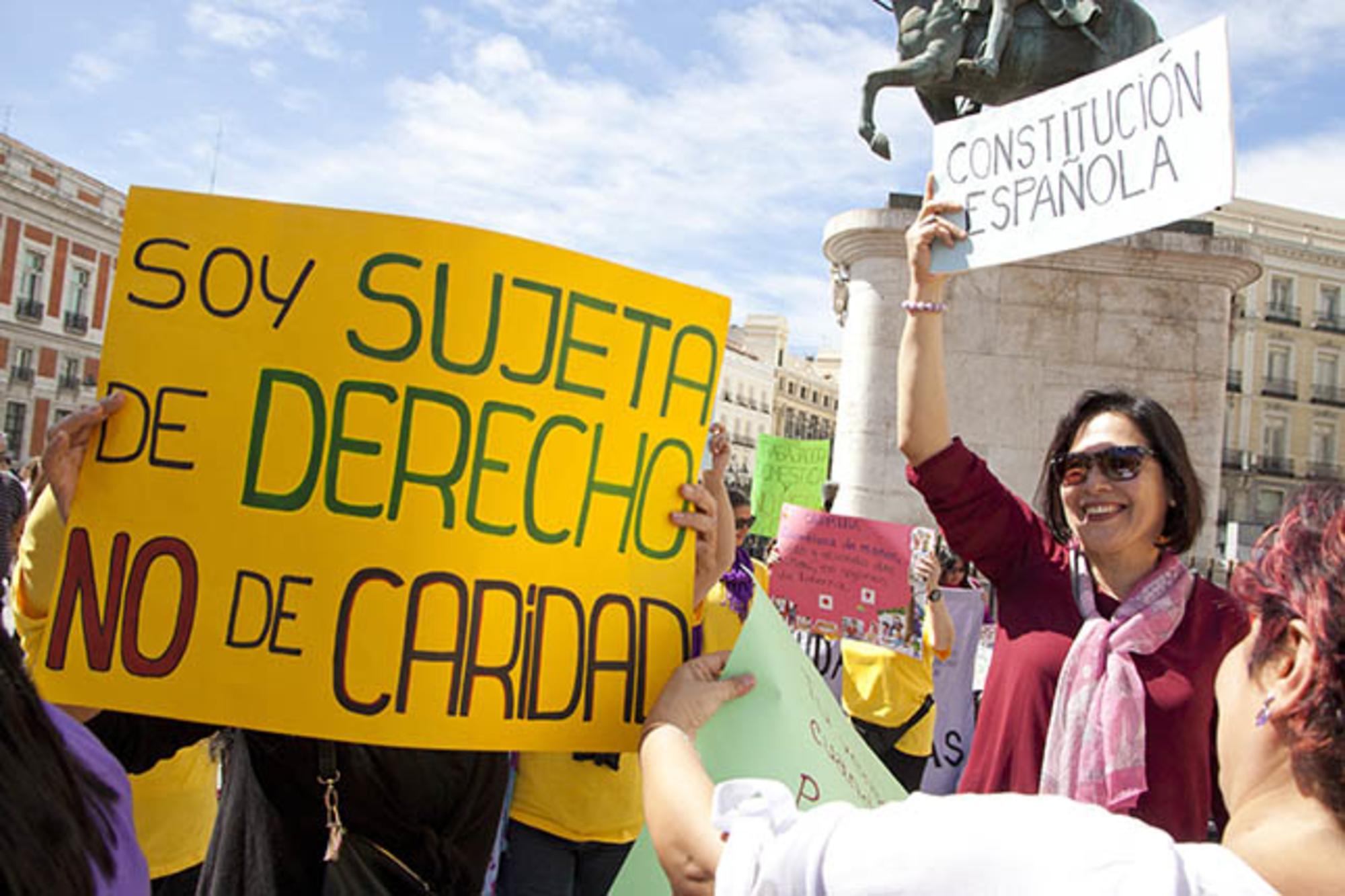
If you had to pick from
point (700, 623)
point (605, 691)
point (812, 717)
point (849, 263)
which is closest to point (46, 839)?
point (605, 691)

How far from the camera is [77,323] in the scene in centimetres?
4522

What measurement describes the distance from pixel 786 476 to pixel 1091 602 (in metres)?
5.50

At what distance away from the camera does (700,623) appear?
10.5ft

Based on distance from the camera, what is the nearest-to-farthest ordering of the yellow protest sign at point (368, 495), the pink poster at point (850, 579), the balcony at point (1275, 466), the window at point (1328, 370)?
the yellow protest sign at point (368, 495) < the pink poster at point (850, 579) < the balcony at point (1275, 466) < the window at point (1328, 370)

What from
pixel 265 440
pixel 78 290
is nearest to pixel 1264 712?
pixel 265 440

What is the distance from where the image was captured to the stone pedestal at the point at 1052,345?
820cm

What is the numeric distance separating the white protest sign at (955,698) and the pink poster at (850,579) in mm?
167

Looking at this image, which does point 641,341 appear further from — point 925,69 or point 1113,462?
point 925,69

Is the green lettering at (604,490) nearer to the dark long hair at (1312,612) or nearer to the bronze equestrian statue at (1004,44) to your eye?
the dark long hair at (1312,612)

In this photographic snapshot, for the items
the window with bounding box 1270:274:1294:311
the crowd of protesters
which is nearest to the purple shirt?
the crowd of protesters

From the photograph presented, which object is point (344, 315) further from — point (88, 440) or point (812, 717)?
point (812, 717)

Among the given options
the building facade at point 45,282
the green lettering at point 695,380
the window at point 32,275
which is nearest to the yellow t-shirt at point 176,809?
the green lettering at point 695,380

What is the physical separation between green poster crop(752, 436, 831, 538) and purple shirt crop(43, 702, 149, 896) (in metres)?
6.14

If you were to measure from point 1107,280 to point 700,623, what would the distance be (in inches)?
249
